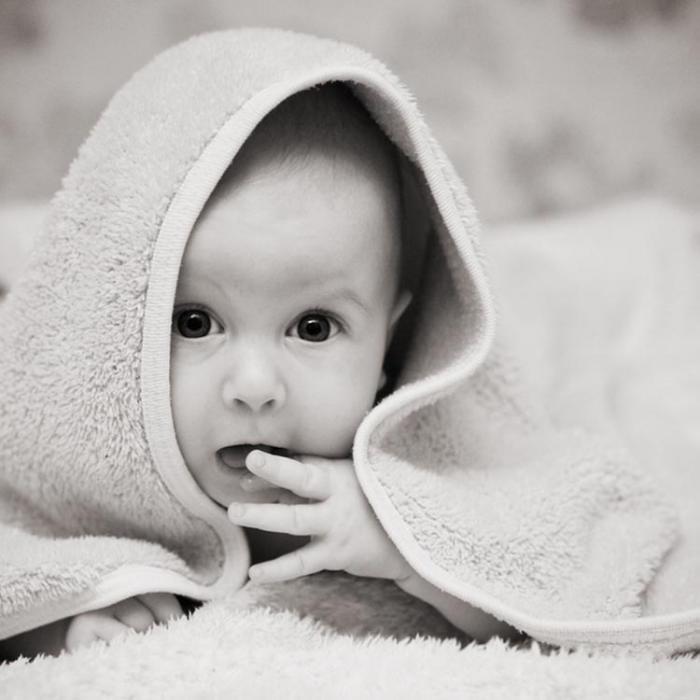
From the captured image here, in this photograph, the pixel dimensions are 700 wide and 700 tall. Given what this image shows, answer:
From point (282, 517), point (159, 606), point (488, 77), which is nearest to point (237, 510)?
point (282, 517)

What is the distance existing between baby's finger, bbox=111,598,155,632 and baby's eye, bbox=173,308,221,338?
0.82 ft

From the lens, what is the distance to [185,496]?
2.79 ft

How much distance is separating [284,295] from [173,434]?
0.51ft

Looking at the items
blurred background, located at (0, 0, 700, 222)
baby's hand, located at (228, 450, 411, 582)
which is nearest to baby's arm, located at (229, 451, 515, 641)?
baby's hand, located at (228, 450, 411, 582)

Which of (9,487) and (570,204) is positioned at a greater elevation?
(570,204)

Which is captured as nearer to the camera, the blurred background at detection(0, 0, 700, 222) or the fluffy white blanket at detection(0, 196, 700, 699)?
the fluffy white blanket at detection(0, 196, 700, 699)

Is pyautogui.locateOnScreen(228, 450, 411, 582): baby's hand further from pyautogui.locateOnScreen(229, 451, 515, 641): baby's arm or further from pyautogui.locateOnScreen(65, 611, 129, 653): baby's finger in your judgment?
pyautogui.locateOnScreen(65, 611, 129, 653): baby's finger

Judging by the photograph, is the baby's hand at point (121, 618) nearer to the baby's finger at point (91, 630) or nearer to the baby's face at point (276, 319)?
the baby's finger at point (91, 630)

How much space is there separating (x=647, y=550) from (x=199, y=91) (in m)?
0.60

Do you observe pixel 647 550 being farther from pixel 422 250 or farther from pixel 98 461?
pixel 98 461

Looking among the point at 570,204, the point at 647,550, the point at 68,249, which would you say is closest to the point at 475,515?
the point at 647,550

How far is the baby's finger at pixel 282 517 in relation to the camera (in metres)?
0.79

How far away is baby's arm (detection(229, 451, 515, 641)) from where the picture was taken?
0.79 meters

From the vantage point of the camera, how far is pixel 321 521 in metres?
0.81
